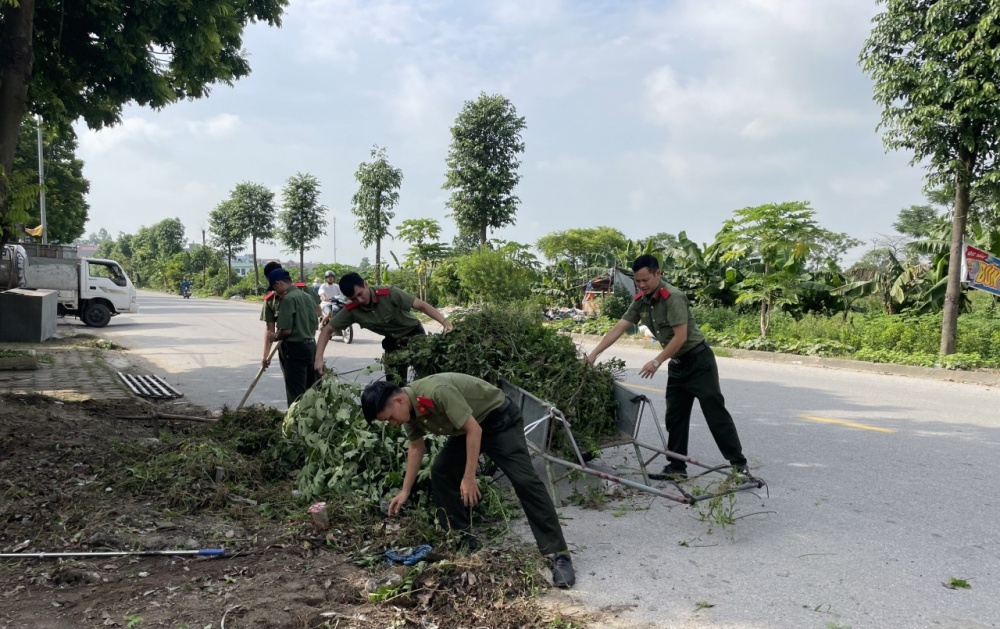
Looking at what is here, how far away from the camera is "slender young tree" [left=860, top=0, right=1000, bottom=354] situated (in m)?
10.8

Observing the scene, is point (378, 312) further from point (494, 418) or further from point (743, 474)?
point (743, 474)

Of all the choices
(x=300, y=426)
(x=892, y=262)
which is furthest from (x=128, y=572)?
(x=892, y=262)

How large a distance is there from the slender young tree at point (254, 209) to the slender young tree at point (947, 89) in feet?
148

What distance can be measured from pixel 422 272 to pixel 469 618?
29.1 meters

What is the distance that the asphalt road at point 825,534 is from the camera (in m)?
3.31

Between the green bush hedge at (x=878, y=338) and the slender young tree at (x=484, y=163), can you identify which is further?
the slender young tree at (x=484, y=163)

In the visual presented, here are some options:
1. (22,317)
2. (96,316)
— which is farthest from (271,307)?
(96,316)

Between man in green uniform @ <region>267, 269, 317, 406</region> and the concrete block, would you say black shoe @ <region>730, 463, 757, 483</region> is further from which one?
the concrete block

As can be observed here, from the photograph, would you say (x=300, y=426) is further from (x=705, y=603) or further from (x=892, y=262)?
(x=892, y=262)

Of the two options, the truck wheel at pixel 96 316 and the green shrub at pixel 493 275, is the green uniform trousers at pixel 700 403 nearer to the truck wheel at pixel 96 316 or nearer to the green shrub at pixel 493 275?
the green shrub at pixel 493 275

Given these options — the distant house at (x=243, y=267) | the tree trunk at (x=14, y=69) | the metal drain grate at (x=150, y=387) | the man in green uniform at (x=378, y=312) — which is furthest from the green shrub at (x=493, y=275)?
the distant house at (x=243, y=267)

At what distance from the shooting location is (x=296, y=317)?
7.07 meters

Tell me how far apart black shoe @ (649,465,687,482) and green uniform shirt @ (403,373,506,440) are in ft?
5.90

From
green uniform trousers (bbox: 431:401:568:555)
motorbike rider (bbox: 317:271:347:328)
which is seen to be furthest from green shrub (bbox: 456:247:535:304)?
green uniform trousers (bbox: 431:401:568:555)
